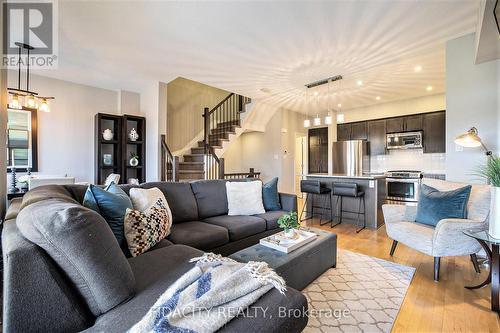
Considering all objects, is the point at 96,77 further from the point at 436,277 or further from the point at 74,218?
the point at 436,277

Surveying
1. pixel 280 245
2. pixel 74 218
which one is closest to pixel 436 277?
pixel 280 245

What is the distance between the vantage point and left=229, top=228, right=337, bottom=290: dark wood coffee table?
167 cm

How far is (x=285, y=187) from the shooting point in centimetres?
680

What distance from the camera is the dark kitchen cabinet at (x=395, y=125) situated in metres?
5.81

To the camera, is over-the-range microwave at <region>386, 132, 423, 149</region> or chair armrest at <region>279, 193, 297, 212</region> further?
over-the-range microwave at <region>386, 132, 423, 149</region>

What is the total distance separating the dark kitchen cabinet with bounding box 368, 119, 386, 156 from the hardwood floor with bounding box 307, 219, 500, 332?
389 cm

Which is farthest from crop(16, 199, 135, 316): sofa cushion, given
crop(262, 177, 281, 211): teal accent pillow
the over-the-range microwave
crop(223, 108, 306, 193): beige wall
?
the over-the-range microwave

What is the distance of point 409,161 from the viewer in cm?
593

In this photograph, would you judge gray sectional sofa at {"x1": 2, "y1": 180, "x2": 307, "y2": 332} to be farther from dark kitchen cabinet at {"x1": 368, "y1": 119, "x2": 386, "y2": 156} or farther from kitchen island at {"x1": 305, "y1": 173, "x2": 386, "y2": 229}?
dark kitchen cabinet at {"x1": 368, "y1": 119, "x2": 386, "y2": 156}

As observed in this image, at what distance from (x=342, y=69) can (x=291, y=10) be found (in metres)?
1.81

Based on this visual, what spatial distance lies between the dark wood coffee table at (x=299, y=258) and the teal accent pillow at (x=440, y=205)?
1.15m

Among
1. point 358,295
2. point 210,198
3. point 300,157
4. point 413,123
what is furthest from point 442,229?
point 300,157

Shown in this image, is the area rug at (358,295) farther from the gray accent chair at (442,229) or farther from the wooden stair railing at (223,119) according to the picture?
the wooden stair railing at (223,119)

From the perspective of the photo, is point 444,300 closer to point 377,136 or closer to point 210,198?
point 210,198
